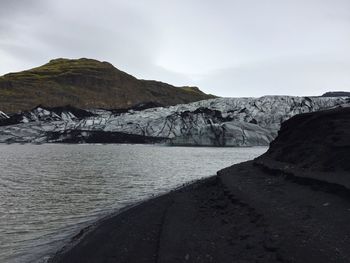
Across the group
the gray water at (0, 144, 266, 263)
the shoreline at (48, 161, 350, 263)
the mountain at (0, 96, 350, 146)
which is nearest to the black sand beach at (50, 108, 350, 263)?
the shoreline at (48, 161, 350, 263)

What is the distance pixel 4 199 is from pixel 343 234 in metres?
17.2

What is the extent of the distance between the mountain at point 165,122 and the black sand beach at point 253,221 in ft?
255

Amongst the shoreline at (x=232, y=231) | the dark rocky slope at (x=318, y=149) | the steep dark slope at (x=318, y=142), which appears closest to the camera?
the shoreline at (x=232, y=231)

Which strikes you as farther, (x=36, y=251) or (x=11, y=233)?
(x=11, y=233)

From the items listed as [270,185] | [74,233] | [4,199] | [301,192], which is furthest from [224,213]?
[4,199]

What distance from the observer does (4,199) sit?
22.1 meters

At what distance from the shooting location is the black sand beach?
9.78 meters

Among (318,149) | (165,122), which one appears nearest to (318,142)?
(318,149)

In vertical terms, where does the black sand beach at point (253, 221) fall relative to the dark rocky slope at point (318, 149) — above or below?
below

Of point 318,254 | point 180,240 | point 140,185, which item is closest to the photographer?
point 318,254

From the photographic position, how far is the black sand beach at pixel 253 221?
978 centimetres

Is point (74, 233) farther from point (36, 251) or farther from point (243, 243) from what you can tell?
point (243, 243)

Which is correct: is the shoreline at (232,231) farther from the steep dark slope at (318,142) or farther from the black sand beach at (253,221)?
the steep dark slope at (318,142)

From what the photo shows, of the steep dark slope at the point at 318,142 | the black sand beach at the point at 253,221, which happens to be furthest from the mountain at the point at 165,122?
the black sand beach at the point at 253,221
